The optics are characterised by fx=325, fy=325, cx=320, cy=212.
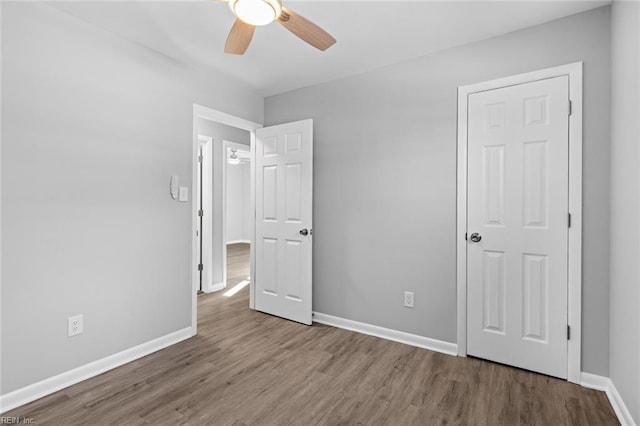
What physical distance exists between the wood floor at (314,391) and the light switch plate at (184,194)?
4.19 ft

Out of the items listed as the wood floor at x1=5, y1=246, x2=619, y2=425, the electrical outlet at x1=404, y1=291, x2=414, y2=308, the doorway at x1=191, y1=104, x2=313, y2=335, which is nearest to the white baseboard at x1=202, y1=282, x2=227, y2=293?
the doorway at x1=191, y1=104, x2=313, y2=335

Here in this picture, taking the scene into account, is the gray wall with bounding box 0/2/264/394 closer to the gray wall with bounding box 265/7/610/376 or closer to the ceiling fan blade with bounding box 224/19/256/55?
the ceiling fan blade with bounding box 224/19/256/55

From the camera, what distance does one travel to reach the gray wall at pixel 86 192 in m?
1.98

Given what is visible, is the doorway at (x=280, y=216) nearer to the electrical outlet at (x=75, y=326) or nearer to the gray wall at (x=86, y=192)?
the gray wall at (x=86, y=192)

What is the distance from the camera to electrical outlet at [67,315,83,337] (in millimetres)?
→ 2221

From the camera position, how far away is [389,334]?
9.82 feet

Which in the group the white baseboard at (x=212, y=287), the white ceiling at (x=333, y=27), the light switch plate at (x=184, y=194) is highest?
the white ceiling at (x=333, y=27)

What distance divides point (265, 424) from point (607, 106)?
2.89 meters

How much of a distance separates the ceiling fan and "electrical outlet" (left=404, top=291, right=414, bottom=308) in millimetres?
2099

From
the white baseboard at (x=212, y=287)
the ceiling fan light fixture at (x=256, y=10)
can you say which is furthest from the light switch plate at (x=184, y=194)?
the white baseboard at (x=212, y=287)

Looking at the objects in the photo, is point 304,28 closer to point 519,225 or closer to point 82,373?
point 519,225

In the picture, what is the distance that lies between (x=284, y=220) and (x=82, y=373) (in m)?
2.06

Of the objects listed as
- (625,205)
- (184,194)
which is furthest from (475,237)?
(184,194)

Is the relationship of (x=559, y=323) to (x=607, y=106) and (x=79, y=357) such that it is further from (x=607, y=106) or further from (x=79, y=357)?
(x=79, y=357)
